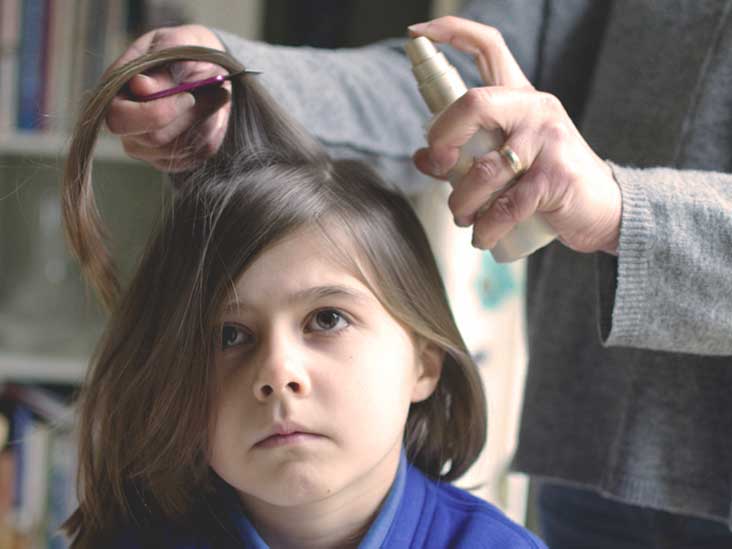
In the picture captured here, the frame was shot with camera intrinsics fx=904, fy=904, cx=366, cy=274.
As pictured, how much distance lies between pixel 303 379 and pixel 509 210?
20 centimetres

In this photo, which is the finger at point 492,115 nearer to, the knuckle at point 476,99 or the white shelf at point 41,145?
the knuckle at point 476,99

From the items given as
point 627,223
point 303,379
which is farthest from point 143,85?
point 627,223

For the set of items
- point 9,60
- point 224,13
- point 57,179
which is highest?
point 224,13

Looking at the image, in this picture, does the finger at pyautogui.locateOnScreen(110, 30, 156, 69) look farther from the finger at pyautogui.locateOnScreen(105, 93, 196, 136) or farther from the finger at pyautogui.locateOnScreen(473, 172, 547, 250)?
the finger at pyautogui.locateOnScreen(473, 172, 547, 250)

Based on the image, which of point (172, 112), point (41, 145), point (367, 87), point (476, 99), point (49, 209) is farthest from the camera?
point (49, 209)

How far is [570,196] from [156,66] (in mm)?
339

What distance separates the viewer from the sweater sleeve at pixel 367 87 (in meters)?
0.80

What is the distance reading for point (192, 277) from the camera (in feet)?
2.43

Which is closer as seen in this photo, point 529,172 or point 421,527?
point 529,172

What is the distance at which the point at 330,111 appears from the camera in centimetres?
83

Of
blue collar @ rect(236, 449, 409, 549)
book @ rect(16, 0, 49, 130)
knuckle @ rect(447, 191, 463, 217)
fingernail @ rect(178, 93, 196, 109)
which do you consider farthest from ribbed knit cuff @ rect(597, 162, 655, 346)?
book @ rect(16, 0, 49, 130)

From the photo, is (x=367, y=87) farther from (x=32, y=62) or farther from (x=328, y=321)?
(x=32, y=62)

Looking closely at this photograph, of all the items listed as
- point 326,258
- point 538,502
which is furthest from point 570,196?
point 538,502

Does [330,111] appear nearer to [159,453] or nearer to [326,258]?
[326,258]
